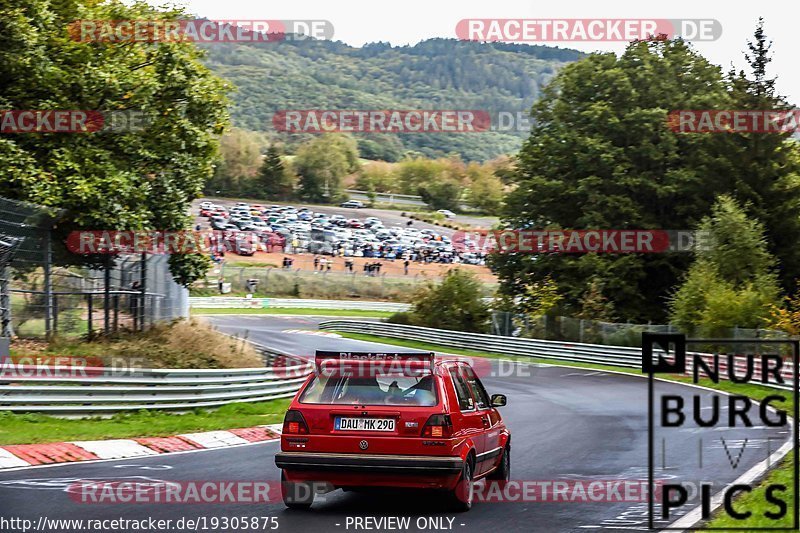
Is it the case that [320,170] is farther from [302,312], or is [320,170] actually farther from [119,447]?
[119,447]

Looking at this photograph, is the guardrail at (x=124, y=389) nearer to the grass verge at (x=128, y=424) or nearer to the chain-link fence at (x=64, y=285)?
the grass verge at (x=128, y=424)

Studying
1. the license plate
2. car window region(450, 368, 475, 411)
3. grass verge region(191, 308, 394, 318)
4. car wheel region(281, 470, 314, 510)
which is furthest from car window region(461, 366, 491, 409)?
grass verge region(191, 308, 394, 318)

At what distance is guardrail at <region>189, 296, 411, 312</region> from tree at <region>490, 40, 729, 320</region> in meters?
15.0

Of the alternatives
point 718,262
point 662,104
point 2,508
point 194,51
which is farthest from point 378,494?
point 662,104

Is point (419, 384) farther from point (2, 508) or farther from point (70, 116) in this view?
point (70, 116)

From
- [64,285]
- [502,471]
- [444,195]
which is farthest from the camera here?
[444,195]

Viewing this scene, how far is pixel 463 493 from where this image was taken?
10.2 meters

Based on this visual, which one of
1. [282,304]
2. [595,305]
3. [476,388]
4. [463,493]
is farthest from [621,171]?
[463,493]

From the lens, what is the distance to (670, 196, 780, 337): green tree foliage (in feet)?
130

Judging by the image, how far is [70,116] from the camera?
2452 centimetres

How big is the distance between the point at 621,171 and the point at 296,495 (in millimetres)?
43395

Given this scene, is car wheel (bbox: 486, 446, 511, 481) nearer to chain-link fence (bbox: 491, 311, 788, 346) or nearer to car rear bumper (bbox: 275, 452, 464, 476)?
car rear bumper (bbox: 275, 452, 464, 476)

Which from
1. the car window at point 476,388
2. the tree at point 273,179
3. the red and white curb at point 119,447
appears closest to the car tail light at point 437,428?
the car window at point 476,388

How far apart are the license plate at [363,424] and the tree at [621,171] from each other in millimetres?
40064
